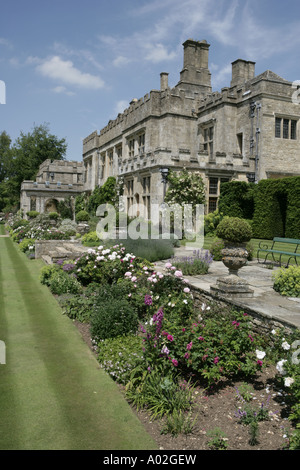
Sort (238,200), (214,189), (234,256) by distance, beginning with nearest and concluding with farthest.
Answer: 1. (234,256)
2. (238,200)
3. (214,189)

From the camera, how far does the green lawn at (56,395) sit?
3.33 meters

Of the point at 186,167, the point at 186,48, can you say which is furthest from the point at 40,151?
the point at 186,167

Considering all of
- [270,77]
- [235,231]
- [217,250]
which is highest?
[270,77]

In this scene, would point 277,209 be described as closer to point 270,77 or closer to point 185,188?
point 185,188

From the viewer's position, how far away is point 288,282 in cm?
629

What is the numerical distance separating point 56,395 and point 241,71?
2350cm

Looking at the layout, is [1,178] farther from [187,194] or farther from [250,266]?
[250,266]

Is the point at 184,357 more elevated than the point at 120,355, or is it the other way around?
the point at 184,357

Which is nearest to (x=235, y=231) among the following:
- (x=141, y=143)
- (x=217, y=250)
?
(x=217, y=250)

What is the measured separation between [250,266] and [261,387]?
5.70m

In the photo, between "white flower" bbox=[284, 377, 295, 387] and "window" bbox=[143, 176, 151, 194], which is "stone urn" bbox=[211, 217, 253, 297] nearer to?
"white flower" bbox=[284, 377, 295, 387]

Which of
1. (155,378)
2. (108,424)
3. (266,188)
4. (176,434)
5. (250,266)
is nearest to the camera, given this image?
(176,434)
